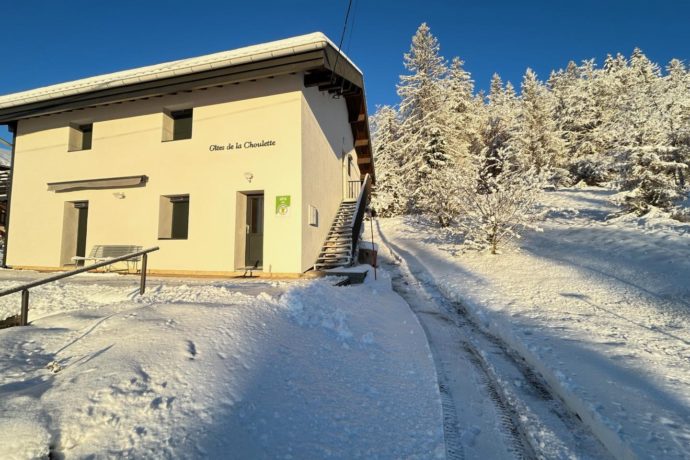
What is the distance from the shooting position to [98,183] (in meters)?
10.1

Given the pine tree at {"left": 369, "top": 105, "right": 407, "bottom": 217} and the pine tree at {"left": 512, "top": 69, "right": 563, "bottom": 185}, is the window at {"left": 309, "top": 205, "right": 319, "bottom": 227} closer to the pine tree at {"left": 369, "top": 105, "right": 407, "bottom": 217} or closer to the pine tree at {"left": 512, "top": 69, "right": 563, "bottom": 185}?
the pine tree at {"left": 369, "top": 105, "right": 407, "bottom": 217}

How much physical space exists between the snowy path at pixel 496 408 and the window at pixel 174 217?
8.16 metres

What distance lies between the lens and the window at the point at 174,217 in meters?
9.93

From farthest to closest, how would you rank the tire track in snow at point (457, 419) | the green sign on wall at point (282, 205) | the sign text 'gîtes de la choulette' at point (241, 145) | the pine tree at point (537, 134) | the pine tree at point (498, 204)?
1. the pine tree at point (537, 134)
2. the pine tree at point (498, 204)
3. the sign text 'gîtes de la choulette' at point (241, 145)
4. the green sign on wall at point (282, 205)
5. the tire track in snow at point (457, 419)

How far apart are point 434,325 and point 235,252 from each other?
236 inches

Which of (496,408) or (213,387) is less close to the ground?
(213,387)

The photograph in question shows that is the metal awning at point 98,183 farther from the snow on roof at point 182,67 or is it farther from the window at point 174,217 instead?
the snow on roof at point 182,67

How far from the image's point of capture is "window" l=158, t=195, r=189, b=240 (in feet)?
32.6

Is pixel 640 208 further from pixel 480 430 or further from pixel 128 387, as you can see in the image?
pixel 128 387

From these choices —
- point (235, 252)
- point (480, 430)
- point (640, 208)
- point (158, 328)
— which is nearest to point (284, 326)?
point (158, 328)

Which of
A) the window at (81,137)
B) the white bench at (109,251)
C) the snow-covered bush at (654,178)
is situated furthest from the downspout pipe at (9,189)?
the snow-covered bush at (654,178)

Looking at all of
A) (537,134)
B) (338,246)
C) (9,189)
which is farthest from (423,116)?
(9,189)

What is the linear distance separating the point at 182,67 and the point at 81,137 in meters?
5.71

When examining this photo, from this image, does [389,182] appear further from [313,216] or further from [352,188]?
[313,216]
